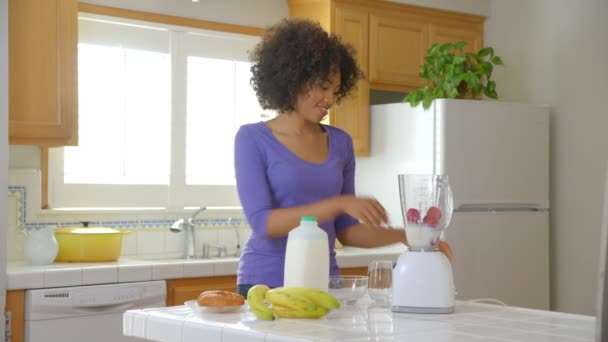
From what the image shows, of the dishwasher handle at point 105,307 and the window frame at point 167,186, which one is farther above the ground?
the window frame at point 167,186

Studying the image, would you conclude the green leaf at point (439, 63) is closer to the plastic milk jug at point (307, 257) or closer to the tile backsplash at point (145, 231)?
the tile backsplash at point (145, 231)

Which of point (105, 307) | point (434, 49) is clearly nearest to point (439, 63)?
point (434, 49)

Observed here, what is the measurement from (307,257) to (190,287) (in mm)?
1819

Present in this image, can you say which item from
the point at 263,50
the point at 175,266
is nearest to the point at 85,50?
the point at 175,266

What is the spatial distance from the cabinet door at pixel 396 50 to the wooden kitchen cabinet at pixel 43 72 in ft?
5.39

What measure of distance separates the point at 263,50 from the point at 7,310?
57.2 inches

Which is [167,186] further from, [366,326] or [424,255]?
[366,326]

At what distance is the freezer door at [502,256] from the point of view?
456cm

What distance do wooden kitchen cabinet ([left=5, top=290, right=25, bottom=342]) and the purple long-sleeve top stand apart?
1.25 metres

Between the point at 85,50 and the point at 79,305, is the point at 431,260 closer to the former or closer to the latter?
the point at 79,305

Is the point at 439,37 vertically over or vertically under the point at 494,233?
over

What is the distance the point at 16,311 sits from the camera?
3395 mm

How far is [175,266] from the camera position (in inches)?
149

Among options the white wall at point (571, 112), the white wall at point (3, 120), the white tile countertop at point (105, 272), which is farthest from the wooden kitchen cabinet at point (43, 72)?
the white wall at point (571, 112)
